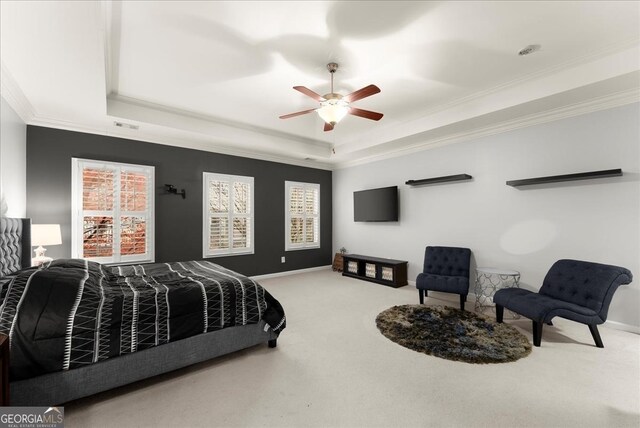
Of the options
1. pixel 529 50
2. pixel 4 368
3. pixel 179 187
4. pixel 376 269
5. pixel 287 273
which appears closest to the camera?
pixel 4 368

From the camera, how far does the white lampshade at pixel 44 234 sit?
10.3ft

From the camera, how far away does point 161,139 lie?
183 inches

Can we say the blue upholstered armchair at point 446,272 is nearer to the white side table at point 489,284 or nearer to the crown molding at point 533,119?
the white side table at point 489,284

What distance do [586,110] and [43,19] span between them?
5.39m

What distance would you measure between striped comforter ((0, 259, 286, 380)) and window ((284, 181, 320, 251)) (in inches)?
140

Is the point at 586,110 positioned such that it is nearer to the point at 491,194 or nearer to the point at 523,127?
the point at 523,127

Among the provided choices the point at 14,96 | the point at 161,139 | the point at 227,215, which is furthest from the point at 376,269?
the point at 14,96

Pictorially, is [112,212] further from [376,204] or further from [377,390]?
[376,204]

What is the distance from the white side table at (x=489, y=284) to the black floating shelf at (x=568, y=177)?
124 centimetres

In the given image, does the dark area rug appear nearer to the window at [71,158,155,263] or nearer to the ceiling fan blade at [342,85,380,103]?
the ceiling fan blade at [342,85,380,103]

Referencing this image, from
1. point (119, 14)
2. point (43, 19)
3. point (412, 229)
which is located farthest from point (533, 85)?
point (43, 19)

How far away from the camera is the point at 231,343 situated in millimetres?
2531

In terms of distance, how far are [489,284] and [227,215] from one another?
15.3 feet

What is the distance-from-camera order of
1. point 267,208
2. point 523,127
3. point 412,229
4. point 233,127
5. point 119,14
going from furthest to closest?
point 267,208
point 412,229
point 233,127
point 523,127
point 119,14
